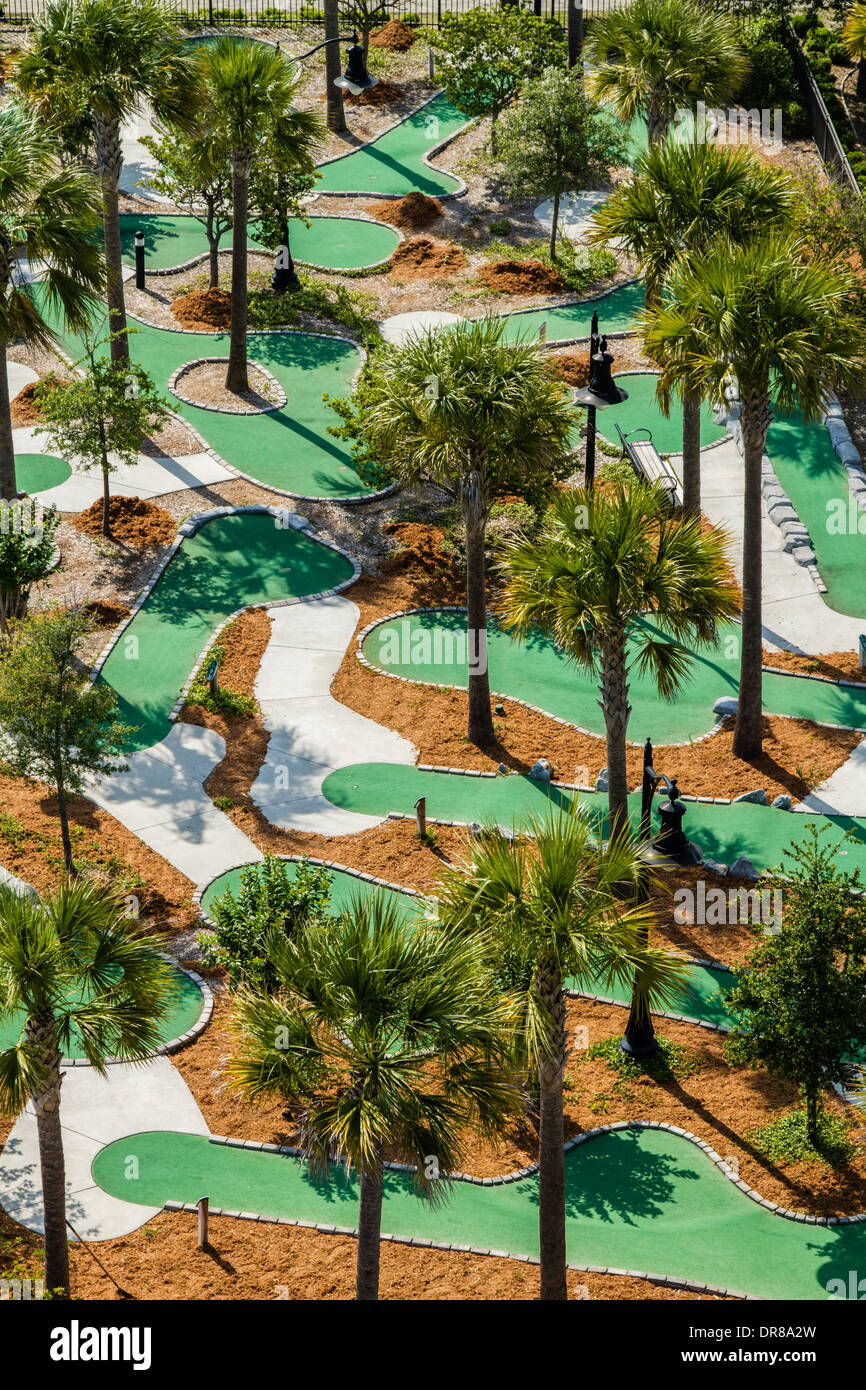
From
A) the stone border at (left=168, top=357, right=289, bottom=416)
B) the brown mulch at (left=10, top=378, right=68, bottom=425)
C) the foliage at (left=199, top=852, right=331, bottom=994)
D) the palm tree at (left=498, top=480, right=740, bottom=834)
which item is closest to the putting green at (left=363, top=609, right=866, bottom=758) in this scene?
the palm tree at (left=498, top=480, right=740, bottom=834)

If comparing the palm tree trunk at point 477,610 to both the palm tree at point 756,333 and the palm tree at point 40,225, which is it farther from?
the palm tree at point 40,225

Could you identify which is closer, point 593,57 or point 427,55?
point 593,57

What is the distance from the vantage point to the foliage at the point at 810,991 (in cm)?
1905

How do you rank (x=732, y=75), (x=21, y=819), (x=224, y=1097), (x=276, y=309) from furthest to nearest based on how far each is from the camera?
(x=276, y=309)
(x=732, y=75)
(x=21, y=819)
(x=224, y=1097)

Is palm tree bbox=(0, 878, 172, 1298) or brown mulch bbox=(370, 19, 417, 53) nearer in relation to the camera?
palm tree bbox=(0, 878, 172, 1298)

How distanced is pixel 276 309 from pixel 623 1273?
82.9ft

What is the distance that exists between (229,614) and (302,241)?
14854mm

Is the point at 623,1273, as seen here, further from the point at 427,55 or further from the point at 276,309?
the point at 427,55

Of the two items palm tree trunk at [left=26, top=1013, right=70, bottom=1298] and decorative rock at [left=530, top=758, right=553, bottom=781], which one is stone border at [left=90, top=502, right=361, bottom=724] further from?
palm tree trunk at [left=26, top=1013, right=70, bottom=1298]

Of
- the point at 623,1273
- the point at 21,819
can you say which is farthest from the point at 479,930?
the point at 21,819

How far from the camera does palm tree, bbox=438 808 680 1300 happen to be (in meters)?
15.7

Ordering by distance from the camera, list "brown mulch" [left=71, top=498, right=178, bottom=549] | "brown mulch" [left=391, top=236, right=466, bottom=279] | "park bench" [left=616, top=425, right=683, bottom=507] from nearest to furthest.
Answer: "brown mulch" [left=71, top=498, right=178, bottom=549], "park bench" [left=616, top=425, right=683, bottom=507], "brown mulch" [left=391, top=236, right=466, bottom=279]

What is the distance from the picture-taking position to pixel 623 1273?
18641 mm

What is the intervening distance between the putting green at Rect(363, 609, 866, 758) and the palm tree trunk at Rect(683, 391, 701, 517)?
2556 mm
